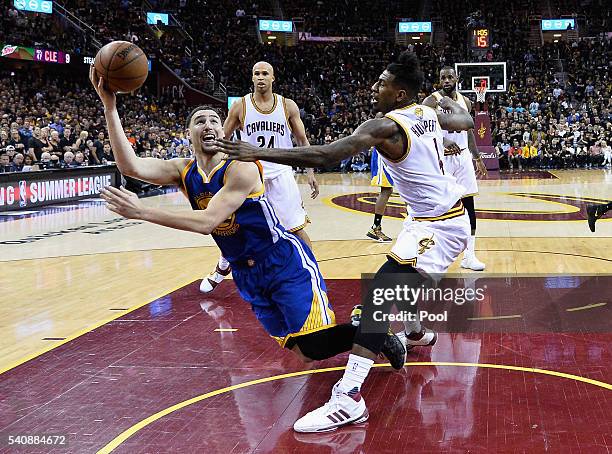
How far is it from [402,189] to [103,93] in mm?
1631

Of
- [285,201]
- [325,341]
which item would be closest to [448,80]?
[285,201]

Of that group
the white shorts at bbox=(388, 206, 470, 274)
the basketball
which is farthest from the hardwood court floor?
the basketball

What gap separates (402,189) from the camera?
3.99m

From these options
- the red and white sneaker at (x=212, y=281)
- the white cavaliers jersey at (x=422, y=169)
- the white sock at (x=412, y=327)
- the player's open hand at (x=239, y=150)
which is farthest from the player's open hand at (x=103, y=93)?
the red and white sneaker at (x=212, y=281)

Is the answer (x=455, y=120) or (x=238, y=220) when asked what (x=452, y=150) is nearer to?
(x=455, y=120)

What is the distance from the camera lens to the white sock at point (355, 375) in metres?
3.51

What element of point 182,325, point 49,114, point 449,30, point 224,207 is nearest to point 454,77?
point 182,325

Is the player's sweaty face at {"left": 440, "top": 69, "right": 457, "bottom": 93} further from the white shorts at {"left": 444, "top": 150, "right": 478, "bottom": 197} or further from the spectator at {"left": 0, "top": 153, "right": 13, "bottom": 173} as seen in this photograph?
the spectator at {"left": 0, "top": 153, "right": 13, "bottom": 173}

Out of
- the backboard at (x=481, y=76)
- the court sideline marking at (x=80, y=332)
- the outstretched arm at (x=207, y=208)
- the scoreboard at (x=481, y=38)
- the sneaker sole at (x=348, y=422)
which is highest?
the scoreboard at (x=481, y=38)

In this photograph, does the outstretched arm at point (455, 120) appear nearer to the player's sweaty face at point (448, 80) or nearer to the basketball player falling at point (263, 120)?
the player's sweaty face at point (448, 80)

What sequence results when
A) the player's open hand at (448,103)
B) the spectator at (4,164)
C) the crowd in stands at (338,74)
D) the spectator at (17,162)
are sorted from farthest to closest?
the crowd in stands at (338,74), the spectator at (17,162), the spectator at (4,164), the player's open hand at (448,103)

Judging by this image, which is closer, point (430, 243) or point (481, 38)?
point (430, 243)

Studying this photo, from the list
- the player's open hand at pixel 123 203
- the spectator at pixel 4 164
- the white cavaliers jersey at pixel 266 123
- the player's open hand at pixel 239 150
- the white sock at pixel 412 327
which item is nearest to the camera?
the player's open hand at pixel 123 203

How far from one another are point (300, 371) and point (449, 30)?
3505cm
